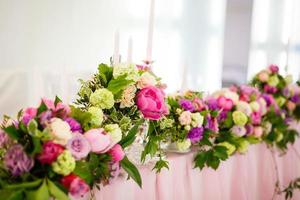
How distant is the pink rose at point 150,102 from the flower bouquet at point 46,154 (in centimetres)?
19

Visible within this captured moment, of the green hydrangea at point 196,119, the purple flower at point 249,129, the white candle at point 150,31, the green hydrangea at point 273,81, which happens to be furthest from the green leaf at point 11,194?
the green hydrangea at point 273,81

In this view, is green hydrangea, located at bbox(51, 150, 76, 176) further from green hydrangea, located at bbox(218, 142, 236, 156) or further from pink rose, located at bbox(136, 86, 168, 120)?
green hydrangea, located at bbox(218, 142, 236, 156)

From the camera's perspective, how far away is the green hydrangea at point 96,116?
0.93 metres

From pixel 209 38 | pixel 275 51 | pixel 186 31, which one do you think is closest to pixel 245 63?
pixel 275 51

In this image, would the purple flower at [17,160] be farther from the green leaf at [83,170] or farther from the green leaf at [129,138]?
the green leaf at [129,138]

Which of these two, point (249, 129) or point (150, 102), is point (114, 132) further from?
point (249, 129)

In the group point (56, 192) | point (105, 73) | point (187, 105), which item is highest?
point (105, 73)

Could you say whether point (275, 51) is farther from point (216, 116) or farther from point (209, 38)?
point (216, 116)

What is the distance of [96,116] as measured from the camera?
93 centimetres

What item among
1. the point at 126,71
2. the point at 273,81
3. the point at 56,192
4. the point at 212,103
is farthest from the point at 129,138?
the point at 273,81

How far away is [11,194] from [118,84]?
0.40 meters

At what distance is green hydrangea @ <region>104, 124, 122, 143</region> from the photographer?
924 millimetres

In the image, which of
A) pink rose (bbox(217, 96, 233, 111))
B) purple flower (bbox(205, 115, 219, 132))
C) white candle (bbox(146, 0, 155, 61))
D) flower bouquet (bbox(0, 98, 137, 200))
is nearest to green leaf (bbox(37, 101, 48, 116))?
flower bouquet (bbox(0, 98, 137, 200))

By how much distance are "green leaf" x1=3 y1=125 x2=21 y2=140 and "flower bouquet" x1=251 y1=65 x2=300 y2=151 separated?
1.47 meters
